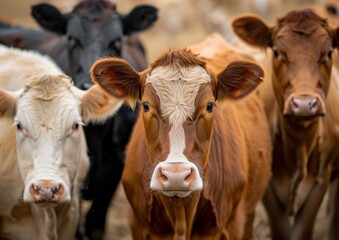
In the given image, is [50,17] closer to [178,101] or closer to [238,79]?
[238,79]

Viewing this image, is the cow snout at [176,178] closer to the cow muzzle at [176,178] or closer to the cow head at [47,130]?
the cow muzzle at [176,178]

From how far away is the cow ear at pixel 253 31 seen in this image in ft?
23.7

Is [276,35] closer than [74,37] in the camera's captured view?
Yes

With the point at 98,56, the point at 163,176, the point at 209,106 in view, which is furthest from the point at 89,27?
the point at 163,176

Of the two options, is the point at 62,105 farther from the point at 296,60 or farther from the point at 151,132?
the point at 296,60

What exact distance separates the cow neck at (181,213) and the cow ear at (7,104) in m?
1.35

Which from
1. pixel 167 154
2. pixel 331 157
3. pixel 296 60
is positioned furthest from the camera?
pixel 331 157

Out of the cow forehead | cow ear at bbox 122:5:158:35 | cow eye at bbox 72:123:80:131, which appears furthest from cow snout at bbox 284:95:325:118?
cow ear at bbox 122:5:158:35

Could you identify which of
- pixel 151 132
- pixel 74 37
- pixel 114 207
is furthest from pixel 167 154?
pixel 114 207

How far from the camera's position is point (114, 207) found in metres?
9.93

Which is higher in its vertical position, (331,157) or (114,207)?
(331,157)

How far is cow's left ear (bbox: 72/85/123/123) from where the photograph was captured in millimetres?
6371

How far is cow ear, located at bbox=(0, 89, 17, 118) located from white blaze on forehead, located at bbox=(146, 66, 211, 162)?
1.23 meters

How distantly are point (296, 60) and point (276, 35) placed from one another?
369mm
